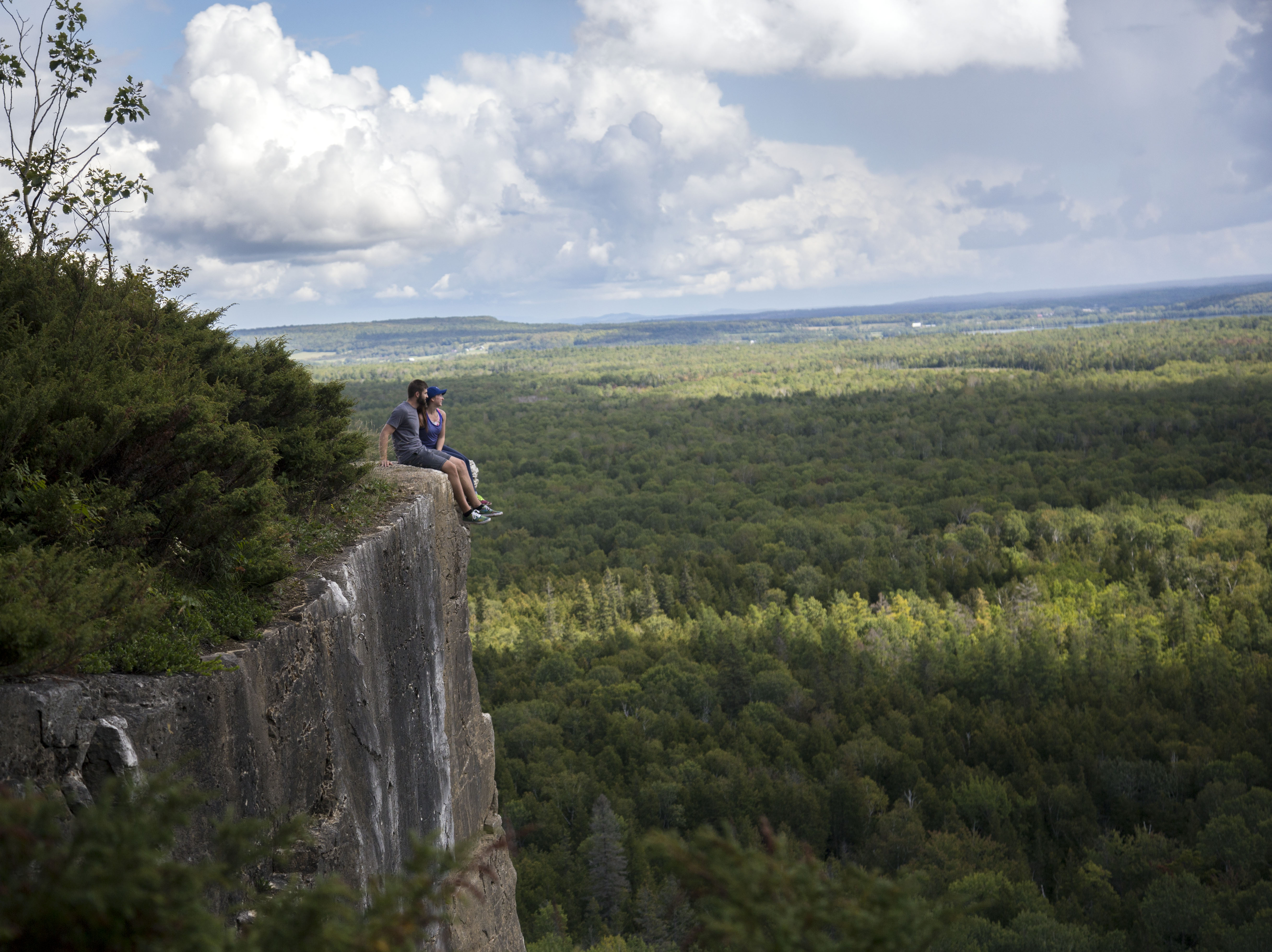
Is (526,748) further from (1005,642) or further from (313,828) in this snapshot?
(313,828)

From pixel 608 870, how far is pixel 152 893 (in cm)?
3981

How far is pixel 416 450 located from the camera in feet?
42.3

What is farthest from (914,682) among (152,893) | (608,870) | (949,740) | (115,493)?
(152,893)

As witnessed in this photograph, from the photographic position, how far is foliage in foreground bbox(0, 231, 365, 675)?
5.59 metres

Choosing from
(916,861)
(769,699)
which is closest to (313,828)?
(916,861)

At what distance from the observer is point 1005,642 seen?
58.9 metres

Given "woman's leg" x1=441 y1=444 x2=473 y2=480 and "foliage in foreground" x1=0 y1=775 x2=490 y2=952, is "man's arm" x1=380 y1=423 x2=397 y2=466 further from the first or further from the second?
"foliage in foreground" x1=0 y1=775 x2=490 y2=952

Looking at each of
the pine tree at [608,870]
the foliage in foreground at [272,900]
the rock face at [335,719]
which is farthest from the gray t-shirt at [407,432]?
the pine tree at [608,870]

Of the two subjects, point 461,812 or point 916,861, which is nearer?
point 461,812

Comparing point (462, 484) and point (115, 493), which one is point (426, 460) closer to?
point (462, 484)

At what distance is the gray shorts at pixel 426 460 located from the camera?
12859mm

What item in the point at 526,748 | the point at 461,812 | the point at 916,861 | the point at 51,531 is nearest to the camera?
the point at 51,531

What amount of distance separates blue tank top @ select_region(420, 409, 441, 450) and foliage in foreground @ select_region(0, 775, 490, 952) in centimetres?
995

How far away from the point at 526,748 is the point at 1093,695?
33216 millimetres
